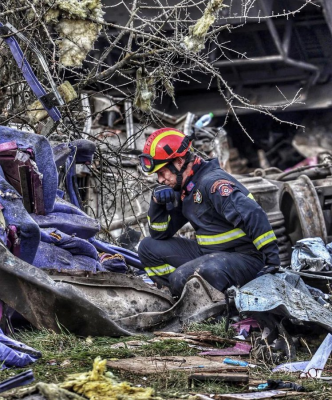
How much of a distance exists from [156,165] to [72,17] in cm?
137

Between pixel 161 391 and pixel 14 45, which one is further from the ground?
pixel 14 45

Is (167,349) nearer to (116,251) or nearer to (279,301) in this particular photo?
(279,301)

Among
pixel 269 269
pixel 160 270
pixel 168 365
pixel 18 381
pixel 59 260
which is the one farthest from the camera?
pixel 160 270

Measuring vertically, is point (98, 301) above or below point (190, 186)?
below

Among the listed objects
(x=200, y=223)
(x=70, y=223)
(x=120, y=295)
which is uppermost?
(x=70, y=223)

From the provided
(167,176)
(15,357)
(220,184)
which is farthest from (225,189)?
(15,357)

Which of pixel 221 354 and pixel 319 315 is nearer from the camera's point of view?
pixel 221 354

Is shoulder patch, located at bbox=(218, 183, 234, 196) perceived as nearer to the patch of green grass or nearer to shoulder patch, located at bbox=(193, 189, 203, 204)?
shoulder patch, located at bbox=(193, 189, 203, 204)

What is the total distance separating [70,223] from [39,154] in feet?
2.06

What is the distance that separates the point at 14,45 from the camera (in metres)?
6.54

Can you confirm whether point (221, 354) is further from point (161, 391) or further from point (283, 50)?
→ point (283, 50)

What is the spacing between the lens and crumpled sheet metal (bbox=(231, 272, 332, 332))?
16.5 feet

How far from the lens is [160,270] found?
A: 22.5 feet

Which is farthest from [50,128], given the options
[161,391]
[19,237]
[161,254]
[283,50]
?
[283,50]
